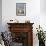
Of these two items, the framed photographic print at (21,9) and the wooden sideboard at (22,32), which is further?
the framed photographic print at (21,9)

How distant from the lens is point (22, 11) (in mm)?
5340

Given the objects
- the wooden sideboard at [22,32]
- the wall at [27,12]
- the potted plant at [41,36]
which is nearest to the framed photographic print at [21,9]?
the wall at [27,12]

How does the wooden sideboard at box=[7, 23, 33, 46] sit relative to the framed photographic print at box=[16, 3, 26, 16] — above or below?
below

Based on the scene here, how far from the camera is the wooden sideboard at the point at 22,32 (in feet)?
17.0

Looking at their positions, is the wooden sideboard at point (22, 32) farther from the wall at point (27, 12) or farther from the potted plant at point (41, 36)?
the potted plant at point (41, 36)

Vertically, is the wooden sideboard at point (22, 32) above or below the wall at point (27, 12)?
below

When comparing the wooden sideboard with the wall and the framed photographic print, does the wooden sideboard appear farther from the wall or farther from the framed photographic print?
the framed photographic print

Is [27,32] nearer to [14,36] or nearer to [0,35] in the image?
[14,36]

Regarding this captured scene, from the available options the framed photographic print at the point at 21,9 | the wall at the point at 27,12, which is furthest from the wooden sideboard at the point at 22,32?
the framed photographic print at the point at 21,9

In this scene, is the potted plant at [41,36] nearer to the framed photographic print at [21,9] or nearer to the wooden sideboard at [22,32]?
the wooden sideboard at [22,32]

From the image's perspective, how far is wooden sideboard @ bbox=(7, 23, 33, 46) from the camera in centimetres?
520

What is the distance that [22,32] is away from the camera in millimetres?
5277

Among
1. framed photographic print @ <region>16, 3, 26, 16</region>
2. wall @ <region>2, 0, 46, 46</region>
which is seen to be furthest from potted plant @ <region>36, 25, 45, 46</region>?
framed photographic print @ <region>16, 3, 26, 16</region>

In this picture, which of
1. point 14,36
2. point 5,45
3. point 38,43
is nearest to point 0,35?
point 5,45
